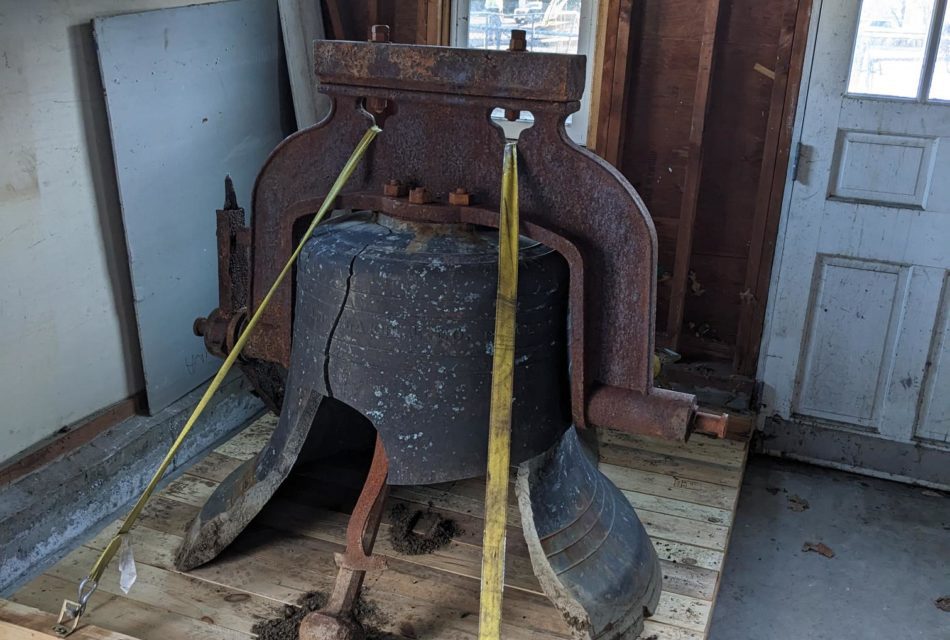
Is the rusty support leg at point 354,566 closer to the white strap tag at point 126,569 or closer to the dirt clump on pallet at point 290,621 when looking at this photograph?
the dirt clump on pallet at point 290,621

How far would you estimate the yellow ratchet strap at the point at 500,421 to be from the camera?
1673 mm

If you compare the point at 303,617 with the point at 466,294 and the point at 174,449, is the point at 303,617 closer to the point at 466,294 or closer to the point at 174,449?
the point at 174,449

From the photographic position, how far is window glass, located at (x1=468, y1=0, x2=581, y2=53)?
3.39 meters

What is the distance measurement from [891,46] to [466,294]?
1.97 meters

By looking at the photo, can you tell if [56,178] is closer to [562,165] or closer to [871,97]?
[562,165]

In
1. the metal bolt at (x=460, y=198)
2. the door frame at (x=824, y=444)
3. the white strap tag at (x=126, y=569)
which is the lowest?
the door frame at (x=824, y=444)

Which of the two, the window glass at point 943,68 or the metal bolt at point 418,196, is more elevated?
the window glass at point 943,68

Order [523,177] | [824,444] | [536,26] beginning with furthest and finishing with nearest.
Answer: [536,26] < [824,444] < [523,177]

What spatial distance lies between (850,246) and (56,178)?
2558 mm

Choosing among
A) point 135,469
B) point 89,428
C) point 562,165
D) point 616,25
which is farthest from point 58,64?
point 616,25

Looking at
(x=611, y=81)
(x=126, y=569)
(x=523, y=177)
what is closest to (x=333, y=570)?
(x=126, y=569)

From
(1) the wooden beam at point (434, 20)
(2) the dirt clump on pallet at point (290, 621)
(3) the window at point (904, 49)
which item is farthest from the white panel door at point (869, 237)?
(2) the dirt clump on pallet at point (290, 621)

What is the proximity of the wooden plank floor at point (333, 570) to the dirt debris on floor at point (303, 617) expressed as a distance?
0.02 metres

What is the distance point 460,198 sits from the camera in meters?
1.84
